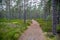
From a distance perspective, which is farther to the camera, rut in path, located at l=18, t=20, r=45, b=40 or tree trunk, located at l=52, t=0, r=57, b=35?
tree trunk, located at l=52, t=0, r=57, b=35

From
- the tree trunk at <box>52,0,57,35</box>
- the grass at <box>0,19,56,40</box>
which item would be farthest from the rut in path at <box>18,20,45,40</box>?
the tree trunk at <box>52,0,57,35</box>

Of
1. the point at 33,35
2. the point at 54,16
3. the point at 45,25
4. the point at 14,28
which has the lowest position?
the point at 33,35

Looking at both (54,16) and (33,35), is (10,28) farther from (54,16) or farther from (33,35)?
(54,16)

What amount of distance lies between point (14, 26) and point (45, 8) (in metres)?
1.31

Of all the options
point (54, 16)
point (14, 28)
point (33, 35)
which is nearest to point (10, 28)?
point (14, 28)

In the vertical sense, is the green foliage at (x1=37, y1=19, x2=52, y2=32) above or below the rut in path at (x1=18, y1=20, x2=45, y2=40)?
above

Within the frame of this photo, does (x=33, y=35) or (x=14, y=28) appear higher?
(x=14, y=28)

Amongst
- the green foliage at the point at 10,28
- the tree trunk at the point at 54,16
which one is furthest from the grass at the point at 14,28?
the tree trunk at the point at 54,16

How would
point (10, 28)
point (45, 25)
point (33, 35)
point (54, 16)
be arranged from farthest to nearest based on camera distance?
point (54, 16)
point (33, 35)
point (45, 25)
point (10, 28)

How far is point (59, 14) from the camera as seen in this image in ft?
16.9

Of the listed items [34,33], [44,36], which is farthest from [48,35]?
[34,33]

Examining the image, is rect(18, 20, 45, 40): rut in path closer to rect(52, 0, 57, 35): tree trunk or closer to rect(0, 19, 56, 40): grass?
rect(0, 19, 56, 40): grass

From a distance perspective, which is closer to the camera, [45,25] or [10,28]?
[10,28]

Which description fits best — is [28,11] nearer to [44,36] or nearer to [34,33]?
[34,33]
